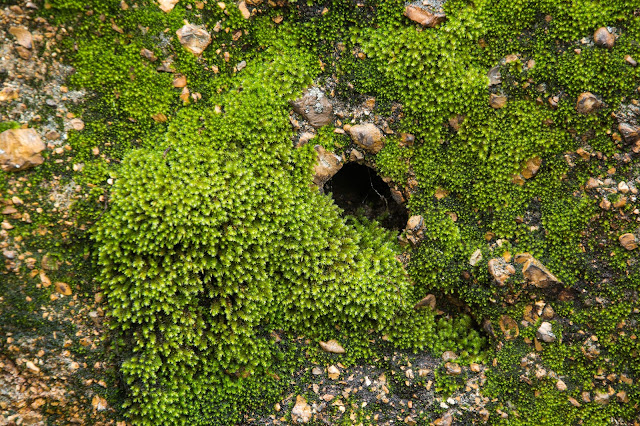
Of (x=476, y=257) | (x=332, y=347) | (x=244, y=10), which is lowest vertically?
(x=332, y=347)

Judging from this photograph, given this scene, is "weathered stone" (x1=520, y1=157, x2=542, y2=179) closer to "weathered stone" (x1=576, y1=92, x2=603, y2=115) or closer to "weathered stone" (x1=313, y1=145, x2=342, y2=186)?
"weathered stone" (x1=576, y1=92, x2=603, y2=115)

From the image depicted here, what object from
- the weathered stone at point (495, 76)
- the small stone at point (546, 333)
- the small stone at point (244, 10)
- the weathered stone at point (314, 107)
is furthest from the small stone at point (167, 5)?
the small stone at point (546, 333)

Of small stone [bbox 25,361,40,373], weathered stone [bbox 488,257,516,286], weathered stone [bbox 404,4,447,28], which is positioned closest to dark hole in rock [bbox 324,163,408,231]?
weathered stone [bbox 488,257,516,286]

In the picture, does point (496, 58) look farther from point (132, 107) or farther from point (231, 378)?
point (231, 378)

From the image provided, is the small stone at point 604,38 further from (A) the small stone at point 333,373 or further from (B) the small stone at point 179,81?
(A) the small stone at point 333,373

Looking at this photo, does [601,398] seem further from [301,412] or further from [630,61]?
[630,61]

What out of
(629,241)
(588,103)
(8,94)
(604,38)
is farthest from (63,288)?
(604,38)
